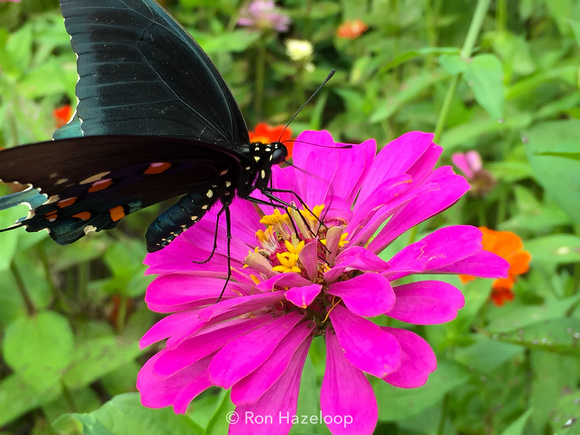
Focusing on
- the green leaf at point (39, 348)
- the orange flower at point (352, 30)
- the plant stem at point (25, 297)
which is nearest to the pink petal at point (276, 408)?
the green leaf at point (39, 348)

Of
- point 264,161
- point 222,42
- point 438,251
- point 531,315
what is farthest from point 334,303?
point 222,42

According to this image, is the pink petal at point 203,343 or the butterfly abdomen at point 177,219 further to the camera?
the butterfly abdomen at point 177,219

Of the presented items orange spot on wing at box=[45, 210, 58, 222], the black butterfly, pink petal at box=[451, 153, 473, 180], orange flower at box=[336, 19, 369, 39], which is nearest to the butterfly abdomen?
the black butterfly

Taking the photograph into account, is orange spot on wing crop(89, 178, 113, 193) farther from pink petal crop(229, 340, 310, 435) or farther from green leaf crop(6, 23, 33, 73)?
green leaf crop(6, 23, 33, 73)

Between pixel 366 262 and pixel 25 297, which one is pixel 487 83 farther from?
pixel 25 297

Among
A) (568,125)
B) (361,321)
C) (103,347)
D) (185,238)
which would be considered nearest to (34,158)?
(185,238)

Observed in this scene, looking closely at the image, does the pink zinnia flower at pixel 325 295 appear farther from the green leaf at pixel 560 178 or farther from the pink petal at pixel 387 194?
the green leaf at pixel 560 178
